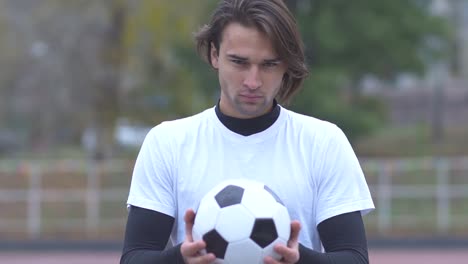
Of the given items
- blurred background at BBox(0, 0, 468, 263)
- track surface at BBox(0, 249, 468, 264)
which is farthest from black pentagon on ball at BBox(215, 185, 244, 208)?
blurred background at BBox(0, 0, 468, 263)

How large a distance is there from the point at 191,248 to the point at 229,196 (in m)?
0.17

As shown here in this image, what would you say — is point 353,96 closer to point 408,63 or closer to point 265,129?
point 408,63

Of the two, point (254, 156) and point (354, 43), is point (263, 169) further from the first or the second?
point (354, 43)

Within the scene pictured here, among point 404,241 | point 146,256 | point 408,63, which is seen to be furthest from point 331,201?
point 408,63

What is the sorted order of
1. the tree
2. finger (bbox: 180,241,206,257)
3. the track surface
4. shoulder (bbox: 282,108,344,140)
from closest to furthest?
finger (bbox: 180,241,206,257) → shoulder (bbox: 282,108,344,140) → the track surface → the tree

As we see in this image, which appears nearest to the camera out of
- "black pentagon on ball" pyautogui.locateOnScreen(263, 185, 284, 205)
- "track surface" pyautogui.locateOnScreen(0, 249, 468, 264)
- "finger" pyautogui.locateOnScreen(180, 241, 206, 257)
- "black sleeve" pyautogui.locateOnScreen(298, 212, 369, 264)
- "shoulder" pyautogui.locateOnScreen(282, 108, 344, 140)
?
"finger" pyautogui.locateOnScreen(180, 241, 206, 257)

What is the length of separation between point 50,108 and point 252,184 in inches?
1005

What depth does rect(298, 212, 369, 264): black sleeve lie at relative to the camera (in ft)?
10.1

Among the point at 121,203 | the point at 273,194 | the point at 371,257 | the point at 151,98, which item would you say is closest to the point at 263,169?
the point at 273,194

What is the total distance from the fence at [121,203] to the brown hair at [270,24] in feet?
57.9

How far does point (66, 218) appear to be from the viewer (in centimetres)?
2088

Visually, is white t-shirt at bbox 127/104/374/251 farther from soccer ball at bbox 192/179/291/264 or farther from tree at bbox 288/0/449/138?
tree at bbox 288/0/449/138

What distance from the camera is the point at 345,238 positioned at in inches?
122

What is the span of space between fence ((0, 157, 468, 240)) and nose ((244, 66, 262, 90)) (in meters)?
17.8
